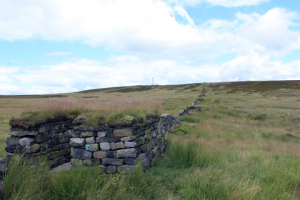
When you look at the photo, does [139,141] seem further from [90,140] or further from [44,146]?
[44,146]

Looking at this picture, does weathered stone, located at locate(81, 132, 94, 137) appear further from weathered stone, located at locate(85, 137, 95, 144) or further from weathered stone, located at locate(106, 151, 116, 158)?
weathered stone, located at locate(106, 151, 116, 158)

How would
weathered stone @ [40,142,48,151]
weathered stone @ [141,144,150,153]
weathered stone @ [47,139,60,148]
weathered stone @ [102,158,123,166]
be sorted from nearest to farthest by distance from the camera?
weathered stone @ [102,158,123,166] → weathered stone @ [141,144,150,153] → weathered stone @ [40,142,48,151] → weathered stone @ [47,139,60,148]

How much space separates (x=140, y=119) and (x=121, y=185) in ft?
6.27

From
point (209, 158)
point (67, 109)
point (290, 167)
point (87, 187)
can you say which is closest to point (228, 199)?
point (209, 158)

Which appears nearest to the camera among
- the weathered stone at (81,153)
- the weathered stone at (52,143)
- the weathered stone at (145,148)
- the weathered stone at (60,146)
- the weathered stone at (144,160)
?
the weathered stone at (81,153)

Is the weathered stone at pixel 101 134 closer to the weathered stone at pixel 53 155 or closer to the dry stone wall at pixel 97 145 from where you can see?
the dry stone wall at pixel 97 145

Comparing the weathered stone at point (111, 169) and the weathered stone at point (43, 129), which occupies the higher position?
the weathered stone at point (43, 129)

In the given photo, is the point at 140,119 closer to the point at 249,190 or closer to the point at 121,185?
the point at 121,185

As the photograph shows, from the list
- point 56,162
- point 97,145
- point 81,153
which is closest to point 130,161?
point 97,145

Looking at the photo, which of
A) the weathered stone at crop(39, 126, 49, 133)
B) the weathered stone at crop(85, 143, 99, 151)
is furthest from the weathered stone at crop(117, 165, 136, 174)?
the weathered stone at crop(39, 126, 49, 133)

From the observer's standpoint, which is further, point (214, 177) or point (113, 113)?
point (113, 113)

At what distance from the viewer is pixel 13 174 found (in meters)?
3.37

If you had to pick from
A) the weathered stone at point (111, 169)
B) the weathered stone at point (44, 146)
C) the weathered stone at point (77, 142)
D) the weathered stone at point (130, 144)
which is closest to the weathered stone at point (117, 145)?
the weathered stone at point (130, 144)

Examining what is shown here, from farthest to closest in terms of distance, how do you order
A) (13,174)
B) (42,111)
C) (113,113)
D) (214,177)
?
(42,111), (113,113), (214,177), (13,174)
